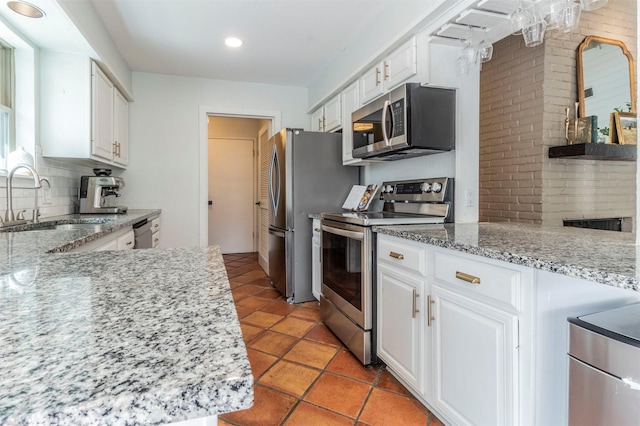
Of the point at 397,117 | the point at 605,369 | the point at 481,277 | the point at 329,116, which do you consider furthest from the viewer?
the point at 329,116

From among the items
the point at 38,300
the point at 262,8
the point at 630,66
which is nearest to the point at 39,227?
the point at 38,300

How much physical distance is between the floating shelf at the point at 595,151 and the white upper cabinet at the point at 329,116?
6.55 ft

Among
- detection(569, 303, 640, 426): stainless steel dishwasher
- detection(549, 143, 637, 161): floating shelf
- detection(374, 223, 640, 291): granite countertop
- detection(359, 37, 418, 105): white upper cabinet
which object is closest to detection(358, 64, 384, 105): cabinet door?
detection(359, 37, 418, 105): white upper cabinet

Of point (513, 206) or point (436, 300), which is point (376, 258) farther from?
point (513, 206)

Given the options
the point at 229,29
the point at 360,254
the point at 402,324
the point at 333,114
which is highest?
the point at 229,29

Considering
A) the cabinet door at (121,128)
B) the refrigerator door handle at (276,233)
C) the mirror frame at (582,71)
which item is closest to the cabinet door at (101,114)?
the cabinet door at (121,128)

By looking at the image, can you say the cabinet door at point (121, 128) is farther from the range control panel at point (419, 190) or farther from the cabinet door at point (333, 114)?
the range control panel at point (419, 190)

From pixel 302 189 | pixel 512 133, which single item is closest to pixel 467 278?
pixel 302 189

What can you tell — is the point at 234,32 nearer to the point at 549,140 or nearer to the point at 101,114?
the point at 101,114

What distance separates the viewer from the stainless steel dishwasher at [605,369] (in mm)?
812

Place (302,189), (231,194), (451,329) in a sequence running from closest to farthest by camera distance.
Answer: (451,329), (302,189), (231,194)

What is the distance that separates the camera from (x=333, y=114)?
3.46 metres

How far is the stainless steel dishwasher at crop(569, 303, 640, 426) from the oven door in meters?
1.10

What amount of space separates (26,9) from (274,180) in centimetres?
212
